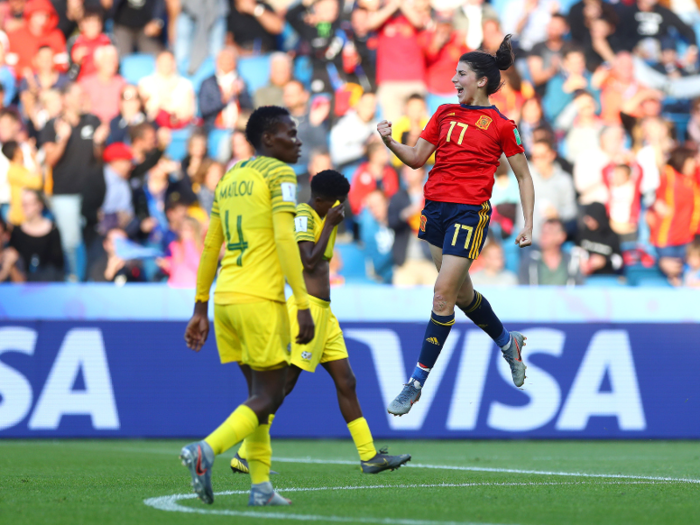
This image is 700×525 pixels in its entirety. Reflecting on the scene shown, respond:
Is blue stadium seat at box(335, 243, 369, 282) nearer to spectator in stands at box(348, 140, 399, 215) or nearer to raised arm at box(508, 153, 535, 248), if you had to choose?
spectator in stands at box(348, 140, 399, 215)

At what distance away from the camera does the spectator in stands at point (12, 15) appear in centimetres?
1393

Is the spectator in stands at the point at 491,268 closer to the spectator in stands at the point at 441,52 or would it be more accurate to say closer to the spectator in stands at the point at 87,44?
the spectator in stands at the point at 441,52

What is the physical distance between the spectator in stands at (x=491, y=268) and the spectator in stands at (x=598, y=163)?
1.58 metres

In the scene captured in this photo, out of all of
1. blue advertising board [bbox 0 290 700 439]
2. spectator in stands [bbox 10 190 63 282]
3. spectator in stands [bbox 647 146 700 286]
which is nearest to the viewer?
blue advertising board [bbox 0 290 700 439]

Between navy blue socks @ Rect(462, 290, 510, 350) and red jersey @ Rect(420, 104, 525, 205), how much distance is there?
2.50 feet

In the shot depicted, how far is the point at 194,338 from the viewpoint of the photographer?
5117mm

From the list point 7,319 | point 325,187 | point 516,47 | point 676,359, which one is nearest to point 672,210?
point 676,359

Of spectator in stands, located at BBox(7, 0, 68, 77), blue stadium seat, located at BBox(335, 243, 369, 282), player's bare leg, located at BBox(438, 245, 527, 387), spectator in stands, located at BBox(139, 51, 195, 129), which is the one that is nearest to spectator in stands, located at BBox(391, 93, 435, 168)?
blue stadium seat, located at BBox(335, 243, 369, 282)

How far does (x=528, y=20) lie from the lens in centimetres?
1465

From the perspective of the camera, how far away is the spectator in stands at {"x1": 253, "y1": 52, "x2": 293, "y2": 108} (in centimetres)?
1372

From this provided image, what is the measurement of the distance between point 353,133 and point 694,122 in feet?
16.6

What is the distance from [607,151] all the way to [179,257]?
598cm

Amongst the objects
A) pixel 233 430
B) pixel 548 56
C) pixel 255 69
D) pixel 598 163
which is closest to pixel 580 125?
pixel 598 163

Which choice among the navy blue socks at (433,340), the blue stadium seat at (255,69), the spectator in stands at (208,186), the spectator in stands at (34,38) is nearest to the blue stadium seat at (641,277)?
the spectator in stands at (208,186)
